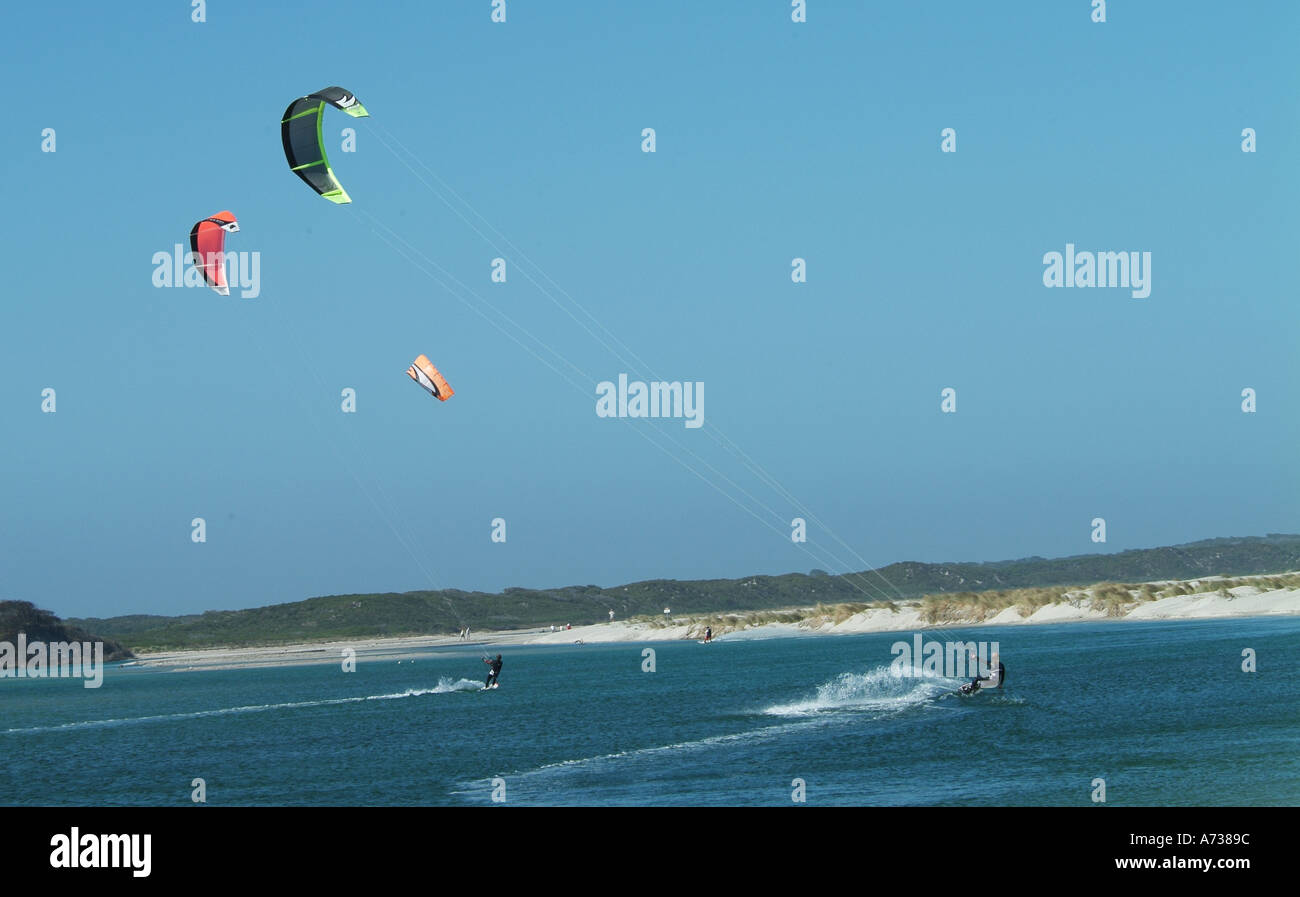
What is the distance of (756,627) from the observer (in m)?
111

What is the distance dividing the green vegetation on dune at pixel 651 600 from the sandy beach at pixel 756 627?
34.0 ft

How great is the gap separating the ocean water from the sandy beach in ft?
33.7

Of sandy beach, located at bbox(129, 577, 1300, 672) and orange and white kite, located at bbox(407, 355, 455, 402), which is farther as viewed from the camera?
sandy beach, located at bbox(129, 577, 1300, 672)

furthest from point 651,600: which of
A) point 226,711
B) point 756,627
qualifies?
point 226,711

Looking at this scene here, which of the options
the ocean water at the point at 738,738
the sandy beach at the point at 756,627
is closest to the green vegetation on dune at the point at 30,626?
the sandy beach at the point at 756,627

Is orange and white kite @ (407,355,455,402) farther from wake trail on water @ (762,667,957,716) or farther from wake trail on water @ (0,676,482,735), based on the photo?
wake trail on water @ (0,676,482,735)

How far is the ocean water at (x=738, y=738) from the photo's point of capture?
79.5 ft

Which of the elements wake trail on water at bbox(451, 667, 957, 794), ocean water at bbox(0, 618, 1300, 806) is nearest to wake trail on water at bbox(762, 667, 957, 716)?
wake trail on water at bbox(451, 667, 957, 794)

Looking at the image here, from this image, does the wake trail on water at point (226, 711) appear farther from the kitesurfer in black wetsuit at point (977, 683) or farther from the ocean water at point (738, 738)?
the kitesurfer in black wetsuit at point (977, 683)

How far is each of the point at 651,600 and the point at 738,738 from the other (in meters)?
155

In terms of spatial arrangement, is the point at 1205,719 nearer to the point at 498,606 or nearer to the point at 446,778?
the point at 446,778

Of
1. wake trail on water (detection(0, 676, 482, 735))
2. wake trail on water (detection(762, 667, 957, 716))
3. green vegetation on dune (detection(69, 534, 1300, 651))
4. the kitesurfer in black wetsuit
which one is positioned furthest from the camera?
green vegetation on dune (detection(69, 534, 1300, 651))

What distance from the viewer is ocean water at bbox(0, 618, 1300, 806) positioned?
79.5 feet
